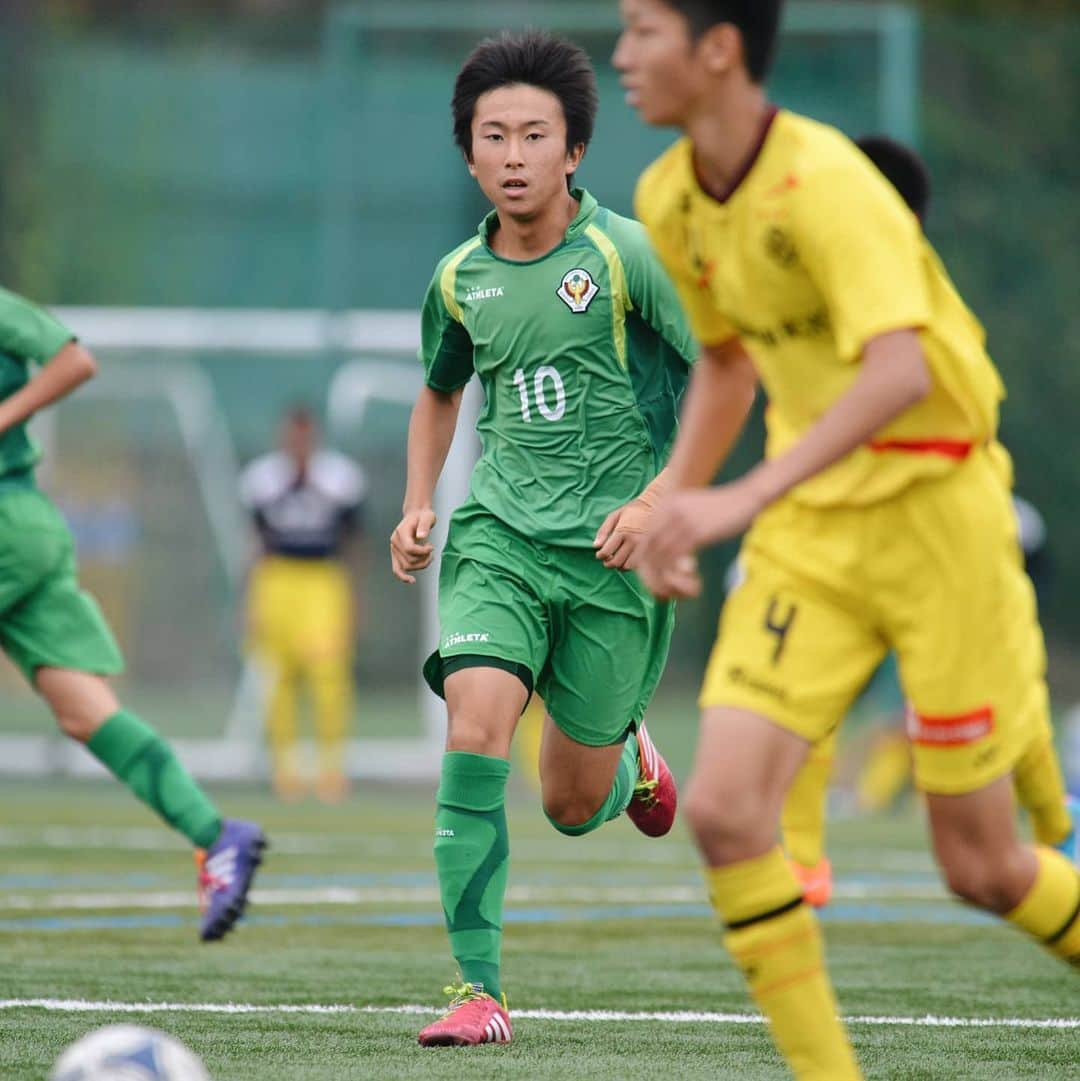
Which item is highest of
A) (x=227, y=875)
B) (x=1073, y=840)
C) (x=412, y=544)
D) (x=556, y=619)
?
(x=412, y=544)

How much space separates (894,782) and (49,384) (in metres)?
8.56

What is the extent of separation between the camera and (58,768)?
16.7m

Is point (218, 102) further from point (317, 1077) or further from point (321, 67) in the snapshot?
point (317, 1077)

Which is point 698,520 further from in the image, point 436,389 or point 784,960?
point 436,389

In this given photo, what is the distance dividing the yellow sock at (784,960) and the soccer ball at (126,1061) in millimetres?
971

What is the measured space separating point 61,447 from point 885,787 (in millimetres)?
7026

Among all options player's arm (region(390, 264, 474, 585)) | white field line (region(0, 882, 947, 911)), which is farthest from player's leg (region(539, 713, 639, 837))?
white field line (region(0, 882, 947, 911))

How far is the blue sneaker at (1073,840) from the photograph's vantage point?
519cm

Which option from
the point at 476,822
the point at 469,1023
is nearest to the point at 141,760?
the point at 476,822

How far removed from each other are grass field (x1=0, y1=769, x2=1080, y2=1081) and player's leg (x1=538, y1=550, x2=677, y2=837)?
55 centimetres

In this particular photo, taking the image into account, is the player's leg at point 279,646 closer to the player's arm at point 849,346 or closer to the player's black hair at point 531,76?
the player's black hair at point 531,76

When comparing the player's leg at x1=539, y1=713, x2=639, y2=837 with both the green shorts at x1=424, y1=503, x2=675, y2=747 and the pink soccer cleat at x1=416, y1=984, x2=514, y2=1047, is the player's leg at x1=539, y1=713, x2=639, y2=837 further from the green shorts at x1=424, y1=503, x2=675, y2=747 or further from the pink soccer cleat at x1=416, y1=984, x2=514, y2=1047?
the pink soccer cleat at x1=416, y1=984, x2=514, y2=1047

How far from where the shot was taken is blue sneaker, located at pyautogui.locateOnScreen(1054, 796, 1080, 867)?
519 cm

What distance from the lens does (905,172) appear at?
6422mm
